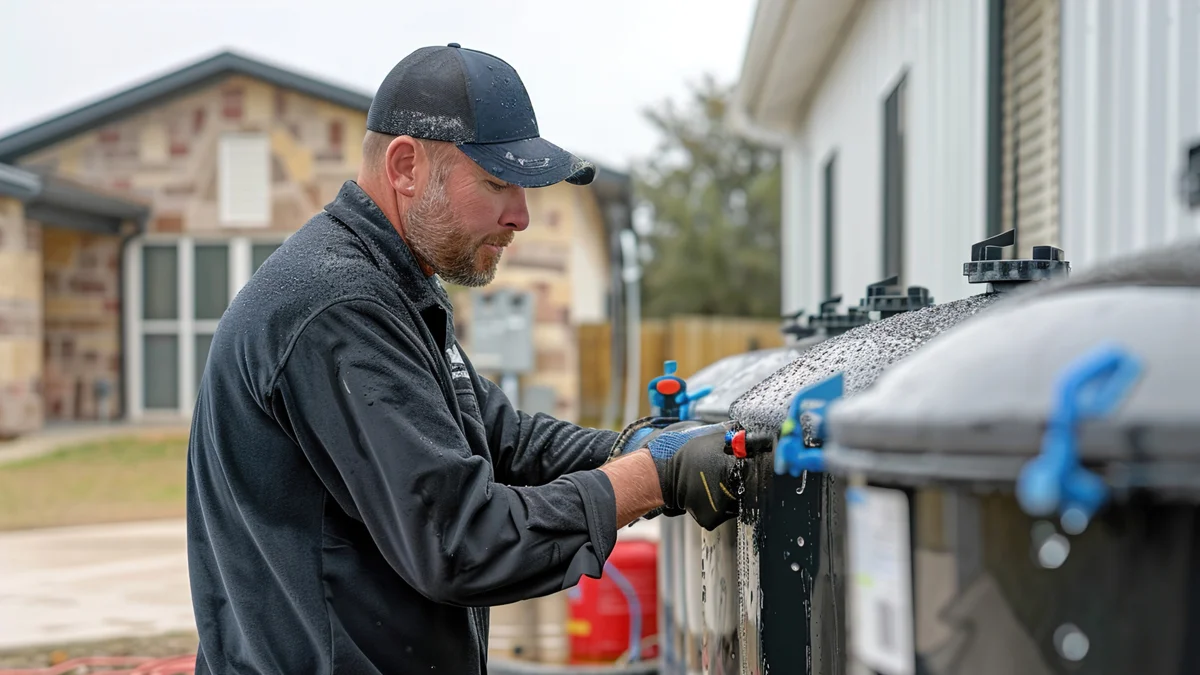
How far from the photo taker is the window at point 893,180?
23.7 feet

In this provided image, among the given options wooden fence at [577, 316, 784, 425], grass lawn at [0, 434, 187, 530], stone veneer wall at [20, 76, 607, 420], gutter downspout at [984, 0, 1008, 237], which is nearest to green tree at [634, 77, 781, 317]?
wooden fence at [577, 316, 784, 425]

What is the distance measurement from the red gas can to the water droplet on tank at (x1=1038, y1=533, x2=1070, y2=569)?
371 cm

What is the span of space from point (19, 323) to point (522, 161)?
13.6 meters

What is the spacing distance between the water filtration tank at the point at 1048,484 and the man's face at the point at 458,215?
1.26 meters

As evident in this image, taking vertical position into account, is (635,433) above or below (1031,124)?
below

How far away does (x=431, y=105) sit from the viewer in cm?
237

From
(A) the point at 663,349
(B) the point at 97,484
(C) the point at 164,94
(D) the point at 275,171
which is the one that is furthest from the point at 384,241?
(A) the point at 663,349

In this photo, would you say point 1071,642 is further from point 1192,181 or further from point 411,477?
point 411,477

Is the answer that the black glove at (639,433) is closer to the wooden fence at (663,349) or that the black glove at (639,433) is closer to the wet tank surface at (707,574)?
the wet tank surface at (707,574)

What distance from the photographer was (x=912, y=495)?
1.31 meters

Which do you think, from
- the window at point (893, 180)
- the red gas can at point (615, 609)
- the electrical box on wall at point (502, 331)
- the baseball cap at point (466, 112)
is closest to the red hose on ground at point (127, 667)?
the red gas can at point (615, 609)

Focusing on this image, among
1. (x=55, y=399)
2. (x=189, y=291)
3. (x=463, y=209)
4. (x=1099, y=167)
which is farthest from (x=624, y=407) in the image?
(x=463, y=209)

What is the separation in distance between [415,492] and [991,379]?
1.05 metres

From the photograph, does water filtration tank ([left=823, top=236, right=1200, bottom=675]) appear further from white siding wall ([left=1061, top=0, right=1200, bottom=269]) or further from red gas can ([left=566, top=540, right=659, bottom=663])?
red gas can ([left=566, top=540, right=659, bottom=663])
